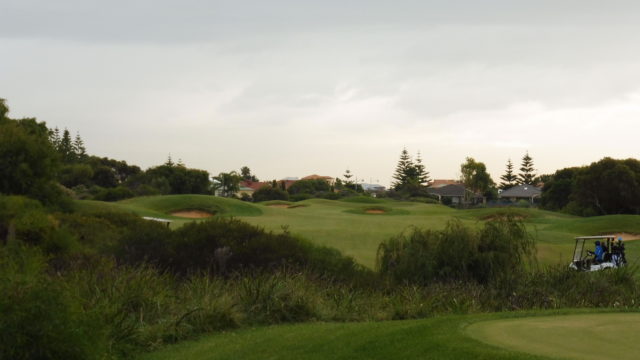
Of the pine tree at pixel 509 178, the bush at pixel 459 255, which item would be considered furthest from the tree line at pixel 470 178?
the bush at pixel 459 255

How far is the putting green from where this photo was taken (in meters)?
7.32

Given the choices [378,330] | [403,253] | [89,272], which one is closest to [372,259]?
[403,253]

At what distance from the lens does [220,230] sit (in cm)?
1873

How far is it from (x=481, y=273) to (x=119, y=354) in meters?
10.6

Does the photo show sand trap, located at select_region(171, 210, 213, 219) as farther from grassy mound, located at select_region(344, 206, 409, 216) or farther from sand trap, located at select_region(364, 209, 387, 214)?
sand trap, located at select_region(364, 209, 387, 214)

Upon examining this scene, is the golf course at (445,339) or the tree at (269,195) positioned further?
the tree at (269,195)

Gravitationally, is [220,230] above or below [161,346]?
above

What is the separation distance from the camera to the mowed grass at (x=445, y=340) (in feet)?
25.0

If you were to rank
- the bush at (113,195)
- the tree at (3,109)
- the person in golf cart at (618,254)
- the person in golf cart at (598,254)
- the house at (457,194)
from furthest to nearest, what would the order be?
1. the house at (457,194)
2. the bush at (113,195)
3. the tree at (3,109)
4. the person in golf cart at (598,254)
5. the person in golf cart at (618,254)

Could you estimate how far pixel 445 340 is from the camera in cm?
855

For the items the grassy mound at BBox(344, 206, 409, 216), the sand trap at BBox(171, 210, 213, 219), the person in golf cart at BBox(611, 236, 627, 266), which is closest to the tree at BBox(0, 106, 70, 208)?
the sand trap at BBox(171, 210, 213, 219)

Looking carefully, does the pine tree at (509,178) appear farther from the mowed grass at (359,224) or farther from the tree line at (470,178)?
the mowed grass at (359,224)

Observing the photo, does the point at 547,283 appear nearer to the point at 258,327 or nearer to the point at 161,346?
the point at 258,327

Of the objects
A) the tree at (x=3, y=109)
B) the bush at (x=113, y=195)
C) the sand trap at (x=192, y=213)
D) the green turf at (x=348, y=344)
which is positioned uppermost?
the tree at (x=3, y=109)
